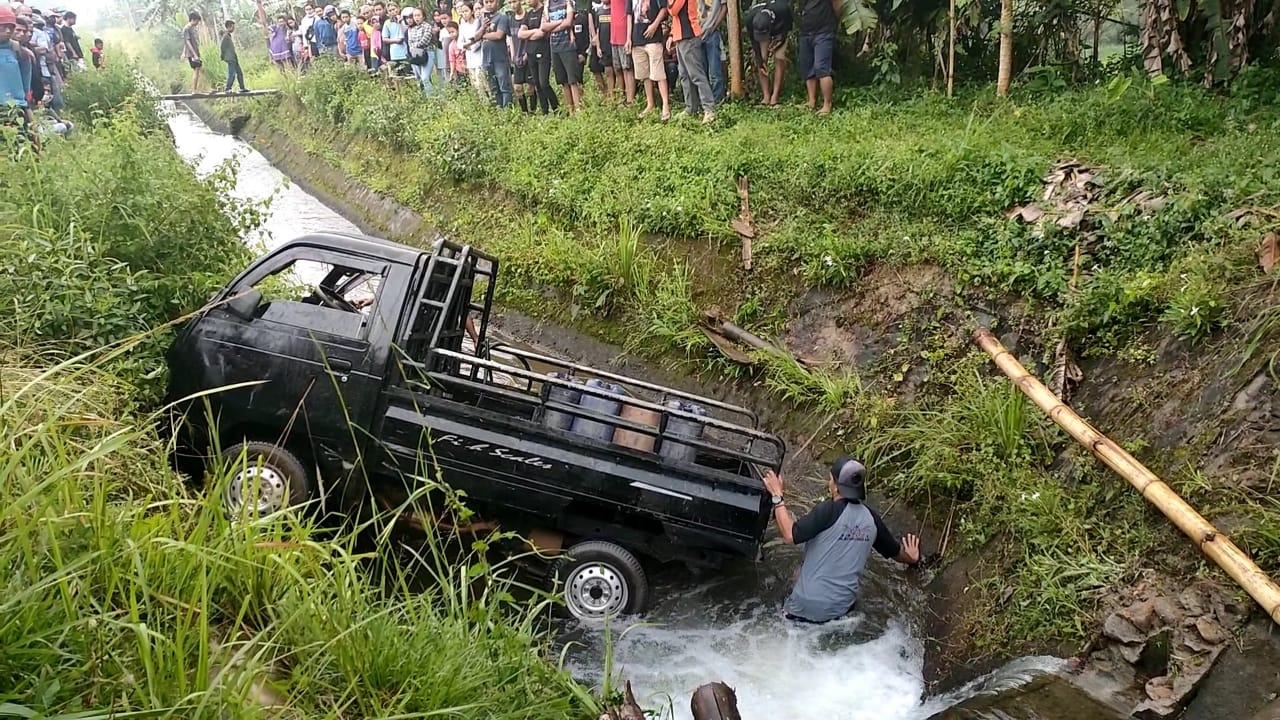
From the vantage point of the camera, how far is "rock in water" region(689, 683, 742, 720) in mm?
3570

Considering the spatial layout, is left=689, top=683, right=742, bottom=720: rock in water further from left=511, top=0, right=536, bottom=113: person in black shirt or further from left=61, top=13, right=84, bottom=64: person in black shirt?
left=61, top=13, right=84, bottom=64: person in black shirt

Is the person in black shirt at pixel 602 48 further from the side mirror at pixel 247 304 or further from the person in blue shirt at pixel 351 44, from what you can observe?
the side mirror at pixel 247 304

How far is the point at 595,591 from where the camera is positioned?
18.2ft

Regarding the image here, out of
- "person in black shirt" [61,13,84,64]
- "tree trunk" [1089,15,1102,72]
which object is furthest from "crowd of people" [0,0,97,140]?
"tree trunk" [1089,15,1102,72]

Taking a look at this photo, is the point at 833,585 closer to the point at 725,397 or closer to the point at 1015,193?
→ the point at 725,397

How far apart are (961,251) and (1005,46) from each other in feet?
12.7

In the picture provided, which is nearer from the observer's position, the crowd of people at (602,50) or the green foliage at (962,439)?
the green foliage at (962,439)

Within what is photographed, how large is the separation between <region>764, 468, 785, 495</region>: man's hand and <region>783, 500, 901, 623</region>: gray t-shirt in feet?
0.82

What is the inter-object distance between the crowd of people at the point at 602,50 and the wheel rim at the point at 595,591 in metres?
7.68

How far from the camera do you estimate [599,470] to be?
538 centimetres

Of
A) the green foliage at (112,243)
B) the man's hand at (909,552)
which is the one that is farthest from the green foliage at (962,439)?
the green foliage at (112,243)

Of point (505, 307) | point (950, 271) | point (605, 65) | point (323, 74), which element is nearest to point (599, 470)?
point (950, 271)

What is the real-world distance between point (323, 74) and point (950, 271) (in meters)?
17.0

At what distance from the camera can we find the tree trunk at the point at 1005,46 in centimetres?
990
